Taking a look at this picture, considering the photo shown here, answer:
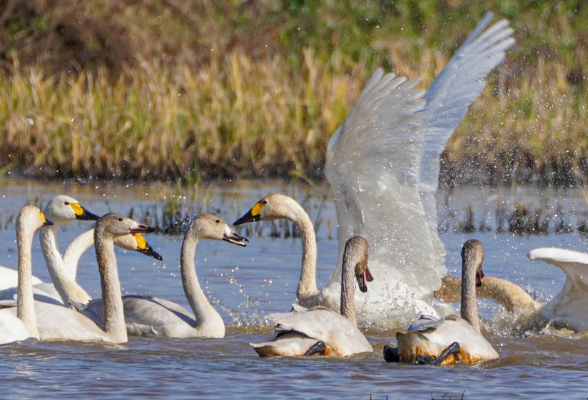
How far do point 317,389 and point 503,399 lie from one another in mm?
788

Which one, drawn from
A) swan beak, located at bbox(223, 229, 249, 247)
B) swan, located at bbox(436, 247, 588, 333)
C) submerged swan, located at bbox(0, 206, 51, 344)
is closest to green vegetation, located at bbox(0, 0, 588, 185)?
swan beak, located at bbox(223, 229, 249, 247)

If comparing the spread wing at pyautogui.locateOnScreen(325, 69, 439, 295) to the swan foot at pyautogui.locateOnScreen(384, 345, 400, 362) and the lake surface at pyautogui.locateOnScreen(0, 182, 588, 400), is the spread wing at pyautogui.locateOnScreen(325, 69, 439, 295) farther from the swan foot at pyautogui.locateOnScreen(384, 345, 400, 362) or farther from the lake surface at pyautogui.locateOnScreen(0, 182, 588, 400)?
the swan foot at pyautogui.locateOnScreen(384, 345, 400, 362)

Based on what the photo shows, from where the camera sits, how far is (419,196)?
795cm

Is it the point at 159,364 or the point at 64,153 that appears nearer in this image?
the point at 159,364

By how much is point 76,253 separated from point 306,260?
4.80 ft

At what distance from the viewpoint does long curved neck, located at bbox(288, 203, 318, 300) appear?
823cm

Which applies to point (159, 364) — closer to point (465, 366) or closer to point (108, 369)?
point (108, 369)

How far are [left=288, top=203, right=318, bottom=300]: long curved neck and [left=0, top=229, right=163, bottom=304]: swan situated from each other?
88 centimetres

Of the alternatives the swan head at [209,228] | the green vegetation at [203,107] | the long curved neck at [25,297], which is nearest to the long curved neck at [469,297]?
the swan head at [209,228]

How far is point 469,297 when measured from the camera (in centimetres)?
692

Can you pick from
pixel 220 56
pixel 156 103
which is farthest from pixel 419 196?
pixel 220 56

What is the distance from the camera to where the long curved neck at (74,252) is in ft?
27.8

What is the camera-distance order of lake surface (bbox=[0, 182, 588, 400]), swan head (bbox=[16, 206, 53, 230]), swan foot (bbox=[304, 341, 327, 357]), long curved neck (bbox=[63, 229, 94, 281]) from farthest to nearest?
1. long curved neck (bbox=[63, 229, 94, 281])
2. swan head (bbox=[16, 206, 53, 230])
3. swan foot (bbox=[304, 341, 327, 357])
4. lake surface (bbox=[0, 182, 588, 400])

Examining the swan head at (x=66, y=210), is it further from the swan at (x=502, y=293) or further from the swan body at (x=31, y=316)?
the swan at (x=502, y=293)
